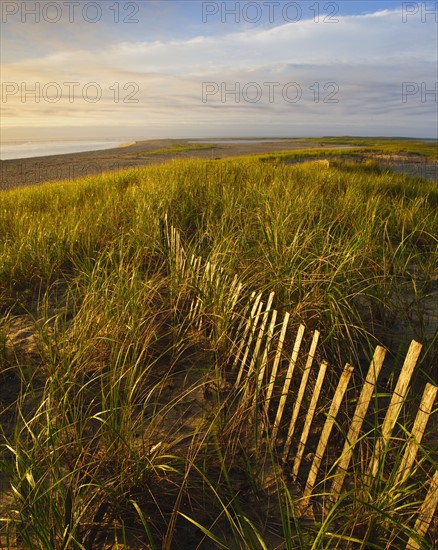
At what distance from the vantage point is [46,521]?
4.53 ft

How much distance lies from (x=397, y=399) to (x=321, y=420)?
690 millimetres

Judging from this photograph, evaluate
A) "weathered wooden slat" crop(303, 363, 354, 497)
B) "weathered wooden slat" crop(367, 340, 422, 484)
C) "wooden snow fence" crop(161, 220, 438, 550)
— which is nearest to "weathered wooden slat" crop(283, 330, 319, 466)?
"wooden snow fence" crop(161, 220, 438, 550)

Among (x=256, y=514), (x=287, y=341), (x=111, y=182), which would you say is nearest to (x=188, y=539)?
(x=256, y=514)

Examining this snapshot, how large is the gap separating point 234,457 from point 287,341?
0.70m

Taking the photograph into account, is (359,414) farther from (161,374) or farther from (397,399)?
(161,374)

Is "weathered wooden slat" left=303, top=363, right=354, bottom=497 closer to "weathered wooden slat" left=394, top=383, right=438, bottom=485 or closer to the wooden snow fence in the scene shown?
the wooden snow fence

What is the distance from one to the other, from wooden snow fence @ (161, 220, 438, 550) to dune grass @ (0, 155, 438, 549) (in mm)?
72

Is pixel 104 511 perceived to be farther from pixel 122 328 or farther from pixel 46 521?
pixel 122 328

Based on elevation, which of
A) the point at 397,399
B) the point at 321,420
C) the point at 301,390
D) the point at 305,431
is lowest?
the point at 321,420

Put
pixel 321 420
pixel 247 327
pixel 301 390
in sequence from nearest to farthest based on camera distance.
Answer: pixel 301 390 < pixel 321 420 < pixel 247 327

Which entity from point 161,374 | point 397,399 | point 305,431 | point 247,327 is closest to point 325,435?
point 305,431

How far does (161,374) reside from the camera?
2.52 metres

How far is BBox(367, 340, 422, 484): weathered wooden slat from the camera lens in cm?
132

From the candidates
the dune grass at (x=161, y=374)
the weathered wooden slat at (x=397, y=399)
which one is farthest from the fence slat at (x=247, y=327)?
the weathered wooden slat at (x=397, y=399)
